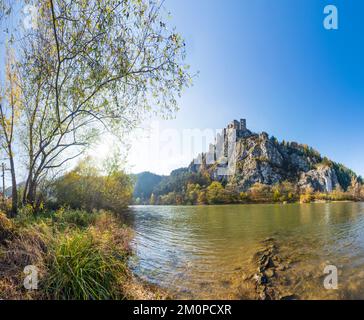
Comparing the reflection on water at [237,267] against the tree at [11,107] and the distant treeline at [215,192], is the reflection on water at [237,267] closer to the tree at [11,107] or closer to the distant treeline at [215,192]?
the tree at [11,107]

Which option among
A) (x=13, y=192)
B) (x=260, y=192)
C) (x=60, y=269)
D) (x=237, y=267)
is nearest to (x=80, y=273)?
(x=60, y=269)

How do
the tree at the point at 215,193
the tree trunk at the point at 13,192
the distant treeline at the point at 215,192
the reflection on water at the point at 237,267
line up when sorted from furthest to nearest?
1. the distant treeline at the point at 215,192
2. the tree at the point at 215,193
3. the tree trunk at the point at 13,192
4. the reflection on water at the point at 237,267

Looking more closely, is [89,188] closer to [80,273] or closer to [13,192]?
[13,192]

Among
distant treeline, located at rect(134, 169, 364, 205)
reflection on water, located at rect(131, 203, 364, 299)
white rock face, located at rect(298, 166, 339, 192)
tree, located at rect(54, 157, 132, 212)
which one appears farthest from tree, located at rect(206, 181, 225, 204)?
reflection on water, located at rect(131, 203, 364, 299)

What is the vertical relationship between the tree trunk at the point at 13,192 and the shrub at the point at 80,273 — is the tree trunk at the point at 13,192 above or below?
above

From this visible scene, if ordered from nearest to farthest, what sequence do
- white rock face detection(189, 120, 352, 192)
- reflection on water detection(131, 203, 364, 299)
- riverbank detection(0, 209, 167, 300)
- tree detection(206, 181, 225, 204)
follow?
riverbank detection(0, 209, 167, 300)
reflection on water detection(131, 203, 364, 299)
white rock face detection(189, 120, 352, 192)
tree detection(206, 181, 225, 204)

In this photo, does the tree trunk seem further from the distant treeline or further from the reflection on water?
the distant treeline

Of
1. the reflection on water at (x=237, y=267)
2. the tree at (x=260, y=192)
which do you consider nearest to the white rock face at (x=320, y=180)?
the tree at (x=260, y=192)

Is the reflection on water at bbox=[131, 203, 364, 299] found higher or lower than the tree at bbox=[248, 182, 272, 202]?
higher
